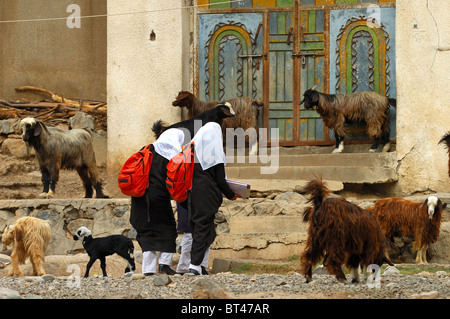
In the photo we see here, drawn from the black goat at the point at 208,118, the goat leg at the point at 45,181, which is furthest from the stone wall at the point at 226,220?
the black goat at the point at 208,118

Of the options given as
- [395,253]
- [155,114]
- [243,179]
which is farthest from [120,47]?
[395,253]

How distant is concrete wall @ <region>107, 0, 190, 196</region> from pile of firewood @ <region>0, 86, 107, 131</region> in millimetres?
2052

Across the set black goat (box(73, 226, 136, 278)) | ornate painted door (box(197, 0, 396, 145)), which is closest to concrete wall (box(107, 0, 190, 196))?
ornate painted door (box(197, 0, 396, 145))

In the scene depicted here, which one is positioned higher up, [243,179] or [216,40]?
[216,40]

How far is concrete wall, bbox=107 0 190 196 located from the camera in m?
14.4

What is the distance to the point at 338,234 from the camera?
7441 millimetres

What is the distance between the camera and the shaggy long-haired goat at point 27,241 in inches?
384

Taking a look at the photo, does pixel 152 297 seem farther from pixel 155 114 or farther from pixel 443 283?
pixel 155 114

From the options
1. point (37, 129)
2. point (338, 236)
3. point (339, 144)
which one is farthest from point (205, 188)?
point (339, 144)

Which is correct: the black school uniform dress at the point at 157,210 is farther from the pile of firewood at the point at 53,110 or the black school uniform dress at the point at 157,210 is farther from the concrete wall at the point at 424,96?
the pile of firewood at the point at 53,110

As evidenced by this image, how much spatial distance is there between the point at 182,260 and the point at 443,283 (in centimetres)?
276

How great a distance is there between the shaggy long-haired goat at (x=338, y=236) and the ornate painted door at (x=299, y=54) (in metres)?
6.83

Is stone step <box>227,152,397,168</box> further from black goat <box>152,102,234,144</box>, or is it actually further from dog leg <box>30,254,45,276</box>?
dog leg <box>30,254,45,276</box>
